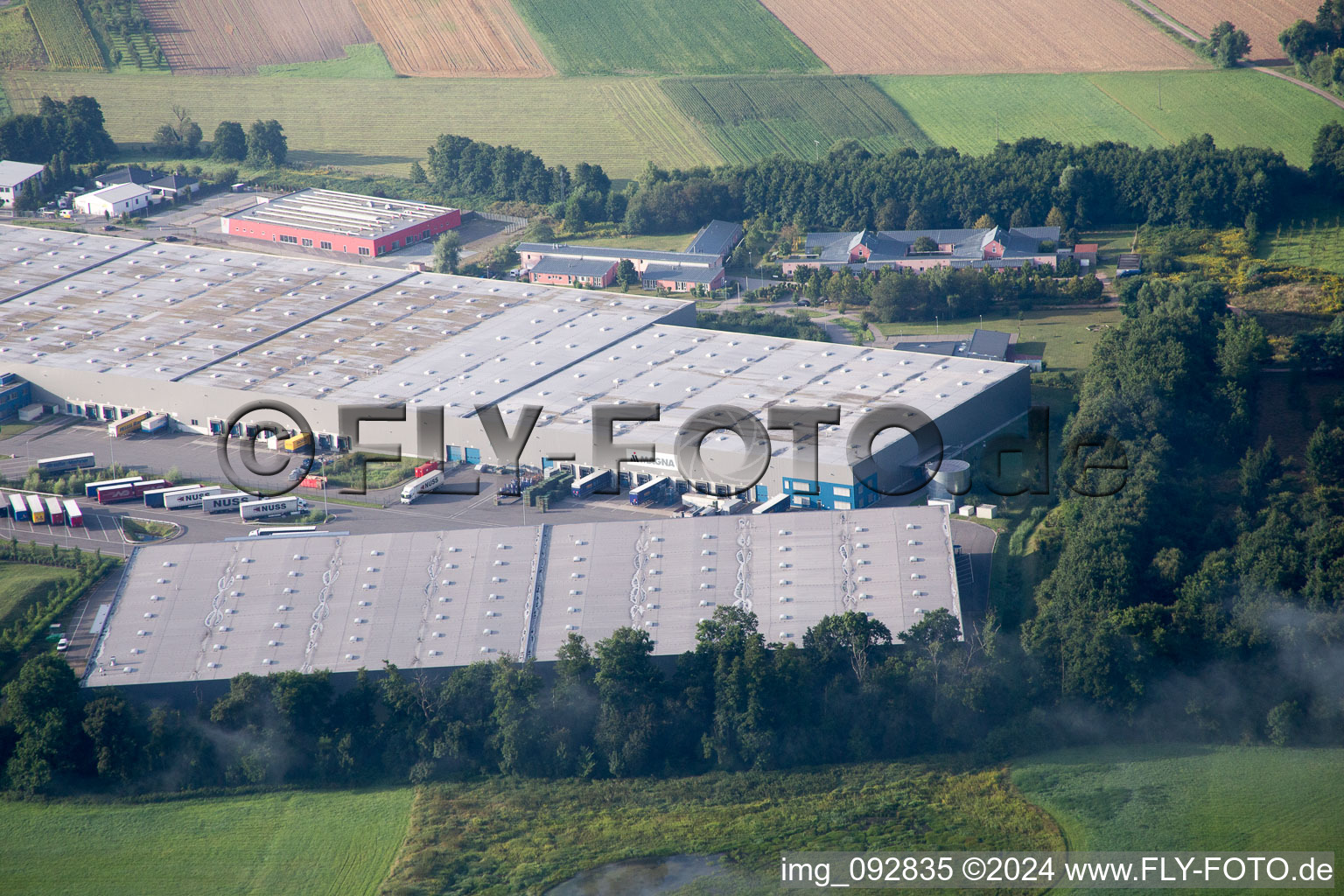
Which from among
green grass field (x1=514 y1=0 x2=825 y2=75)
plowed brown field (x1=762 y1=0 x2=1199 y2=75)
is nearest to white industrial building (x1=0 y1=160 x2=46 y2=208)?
green grass field (x1=514 y1=0 x2=825 y2=75)

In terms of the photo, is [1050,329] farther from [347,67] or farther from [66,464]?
[347,67]

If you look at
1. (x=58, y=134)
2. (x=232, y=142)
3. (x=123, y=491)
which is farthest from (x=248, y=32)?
(x=123, y=491)

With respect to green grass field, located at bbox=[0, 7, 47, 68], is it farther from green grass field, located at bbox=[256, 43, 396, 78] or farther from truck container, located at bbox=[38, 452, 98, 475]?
truck container, located at bbox=[38, 452, 98, 475]

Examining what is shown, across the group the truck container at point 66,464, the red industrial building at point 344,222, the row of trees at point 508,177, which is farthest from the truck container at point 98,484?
the row of trees at point 508,177

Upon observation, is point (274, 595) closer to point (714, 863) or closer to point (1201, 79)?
point (714, 863)

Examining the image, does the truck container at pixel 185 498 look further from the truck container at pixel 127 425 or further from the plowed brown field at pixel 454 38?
the plowed brown field at pixel 454 38

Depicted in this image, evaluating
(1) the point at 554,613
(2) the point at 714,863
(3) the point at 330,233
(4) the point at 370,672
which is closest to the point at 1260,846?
(2) the point at 714,863
